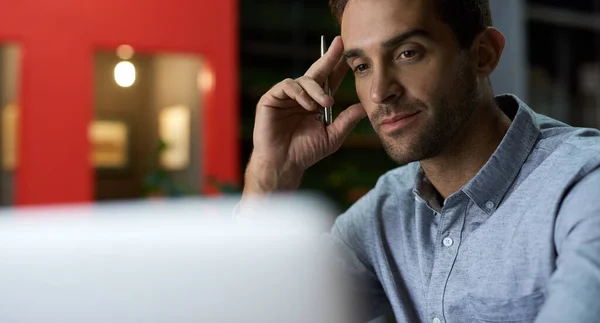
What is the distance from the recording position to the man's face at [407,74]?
1039 mm

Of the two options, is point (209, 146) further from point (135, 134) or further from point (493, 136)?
point (493, 136)

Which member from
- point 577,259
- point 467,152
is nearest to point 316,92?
point 467,152

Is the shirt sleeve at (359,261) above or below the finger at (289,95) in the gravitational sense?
below

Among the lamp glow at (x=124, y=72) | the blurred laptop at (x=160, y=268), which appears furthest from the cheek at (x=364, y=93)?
the lamp glow at (x=124, y=72)

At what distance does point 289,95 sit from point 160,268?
0.78 metres

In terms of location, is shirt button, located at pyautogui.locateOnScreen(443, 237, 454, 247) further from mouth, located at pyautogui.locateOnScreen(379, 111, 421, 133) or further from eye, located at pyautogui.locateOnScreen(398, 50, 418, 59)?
eye, located at pyautogui.locateOnScreen(398, 50, 418, 59)

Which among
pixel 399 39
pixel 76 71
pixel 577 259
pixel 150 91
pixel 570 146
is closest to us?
pixel 577 259

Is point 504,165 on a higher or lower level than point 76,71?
lower

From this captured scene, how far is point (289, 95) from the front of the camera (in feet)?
3.83

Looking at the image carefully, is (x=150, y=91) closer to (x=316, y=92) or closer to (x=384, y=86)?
(x=316, y=92)

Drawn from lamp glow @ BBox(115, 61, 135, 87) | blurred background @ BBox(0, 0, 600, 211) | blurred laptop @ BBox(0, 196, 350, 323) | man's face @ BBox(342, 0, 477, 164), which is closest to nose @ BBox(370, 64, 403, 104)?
man's face @ BBox(342, 0, 477, 164)

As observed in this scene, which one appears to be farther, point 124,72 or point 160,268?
point 124,72

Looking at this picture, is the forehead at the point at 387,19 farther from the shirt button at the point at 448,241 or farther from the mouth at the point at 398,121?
the shirt button at the point at 448,241

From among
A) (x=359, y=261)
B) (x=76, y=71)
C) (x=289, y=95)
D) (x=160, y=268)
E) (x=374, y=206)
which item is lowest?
(x=359, y=261)
